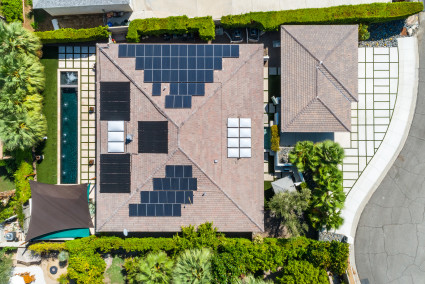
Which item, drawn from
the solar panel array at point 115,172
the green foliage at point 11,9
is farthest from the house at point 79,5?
the solar panel array at point 115,172

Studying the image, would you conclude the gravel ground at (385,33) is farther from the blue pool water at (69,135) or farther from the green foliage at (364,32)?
the blue pool water at (69,135)

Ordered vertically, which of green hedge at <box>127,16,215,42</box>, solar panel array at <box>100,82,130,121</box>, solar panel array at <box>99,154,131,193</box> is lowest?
solar panel array at <box>99,154,131,193</box>

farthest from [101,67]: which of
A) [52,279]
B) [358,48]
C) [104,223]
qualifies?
[358,48]

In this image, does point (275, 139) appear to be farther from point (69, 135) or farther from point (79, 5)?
point (79, 5)

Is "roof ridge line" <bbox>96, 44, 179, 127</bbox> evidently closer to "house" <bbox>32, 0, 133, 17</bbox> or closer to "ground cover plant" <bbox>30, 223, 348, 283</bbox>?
"house" <bbox>32, 0, 133, 17</bbox>

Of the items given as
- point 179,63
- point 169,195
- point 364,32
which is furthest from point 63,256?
point 364,32

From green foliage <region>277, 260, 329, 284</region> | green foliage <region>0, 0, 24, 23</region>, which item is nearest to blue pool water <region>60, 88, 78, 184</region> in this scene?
green foliage <region>0, 0, 24, 23</region>
